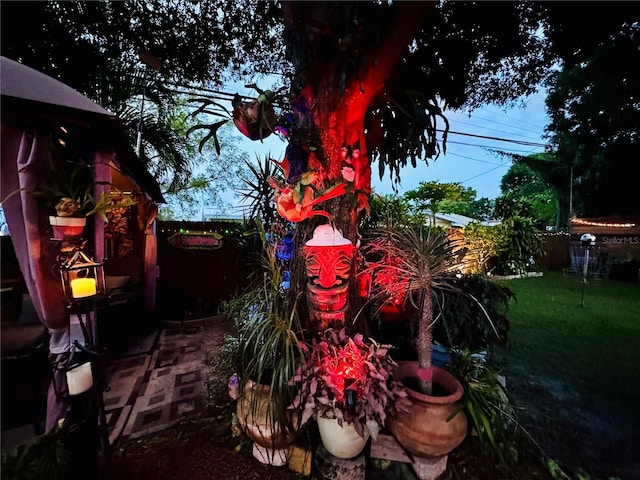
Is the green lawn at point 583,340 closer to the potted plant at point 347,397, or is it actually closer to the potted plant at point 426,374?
the potted plant at point 426,374

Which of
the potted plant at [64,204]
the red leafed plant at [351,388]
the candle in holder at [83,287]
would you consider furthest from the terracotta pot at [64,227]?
the red leafed plant at [351,388]

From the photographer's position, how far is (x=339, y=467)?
6.25 ft

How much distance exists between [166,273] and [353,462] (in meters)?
5.24

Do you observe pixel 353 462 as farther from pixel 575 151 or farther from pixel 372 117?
pixel 575 151

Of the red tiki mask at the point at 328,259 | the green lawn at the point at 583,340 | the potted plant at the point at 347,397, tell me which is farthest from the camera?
the green lawn at the point at 583,340

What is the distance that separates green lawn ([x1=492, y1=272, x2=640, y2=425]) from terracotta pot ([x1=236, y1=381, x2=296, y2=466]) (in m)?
2.80

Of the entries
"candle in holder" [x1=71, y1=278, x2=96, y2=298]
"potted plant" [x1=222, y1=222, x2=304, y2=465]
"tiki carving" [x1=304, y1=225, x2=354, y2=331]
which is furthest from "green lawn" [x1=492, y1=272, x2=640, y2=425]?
"candle in holder" [x1=71, y1=278, x2=96, y2=298]

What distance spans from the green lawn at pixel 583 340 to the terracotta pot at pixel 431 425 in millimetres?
1776

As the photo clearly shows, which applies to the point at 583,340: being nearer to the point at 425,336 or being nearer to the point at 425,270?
the point at 425,336

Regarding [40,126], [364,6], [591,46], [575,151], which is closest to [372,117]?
[364,6]

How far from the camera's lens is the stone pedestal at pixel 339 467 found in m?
1.89

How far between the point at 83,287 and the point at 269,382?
1591 mm

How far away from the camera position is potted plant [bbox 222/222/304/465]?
202 cm

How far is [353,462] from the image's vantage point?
1921mm
